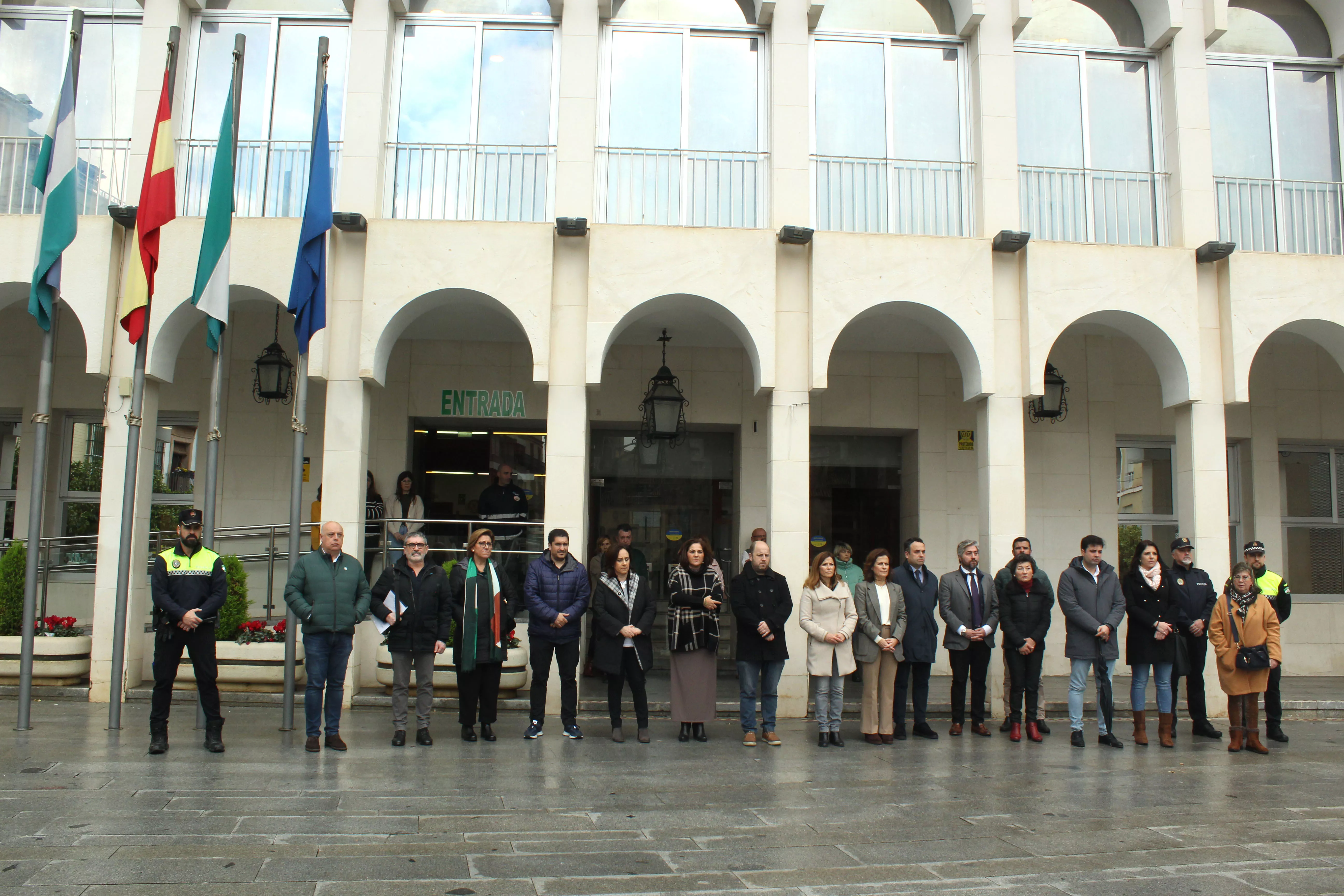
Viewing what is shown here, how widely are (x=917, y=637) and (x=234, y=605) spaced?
7253 mm

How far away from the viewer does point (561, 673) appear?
8.79 meters

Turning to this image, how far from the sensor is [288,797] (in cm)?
639

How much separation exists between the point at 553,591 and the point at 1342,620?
1128 centimetres

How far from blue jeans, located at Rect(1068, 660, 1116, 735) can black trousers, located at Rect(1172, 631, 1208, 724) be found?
0.72 m

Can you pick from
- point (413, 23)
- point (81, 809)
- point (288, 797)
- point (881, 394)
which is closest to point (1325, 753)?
point (881, 394)

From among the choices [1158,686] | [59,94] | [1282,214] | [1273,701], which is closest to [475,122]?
[59,94]

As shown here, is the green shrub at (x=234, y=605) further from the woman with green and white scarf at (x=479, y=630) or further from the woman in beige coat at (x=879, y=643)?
the woman in beige coat at (x=879, y=643)

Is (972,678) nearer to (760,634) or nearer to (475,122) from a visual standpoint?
(760,634)

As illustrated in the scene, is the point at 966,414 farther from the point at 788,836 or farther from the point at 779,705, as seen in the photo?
the point at 788,836

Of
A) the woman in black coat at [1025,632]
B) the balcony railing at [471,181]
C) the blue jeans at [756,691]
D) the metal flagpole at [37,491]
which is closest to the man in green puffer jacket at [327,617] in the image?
the metal flagpole at [37,491]

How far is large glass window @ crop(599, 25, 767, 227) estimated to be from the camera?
11.6 metres

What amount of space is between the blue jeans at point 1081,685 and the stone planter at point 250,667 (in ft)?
25.5

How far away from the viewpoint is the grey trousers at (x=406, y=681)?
27.3ft

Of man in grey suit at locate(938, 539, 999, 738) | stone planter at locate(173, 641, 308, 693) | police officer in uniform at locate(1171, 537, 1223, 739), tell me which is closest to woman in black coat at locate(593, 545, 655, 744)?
man in grey suit at locate(938, 539, 999, 738)
